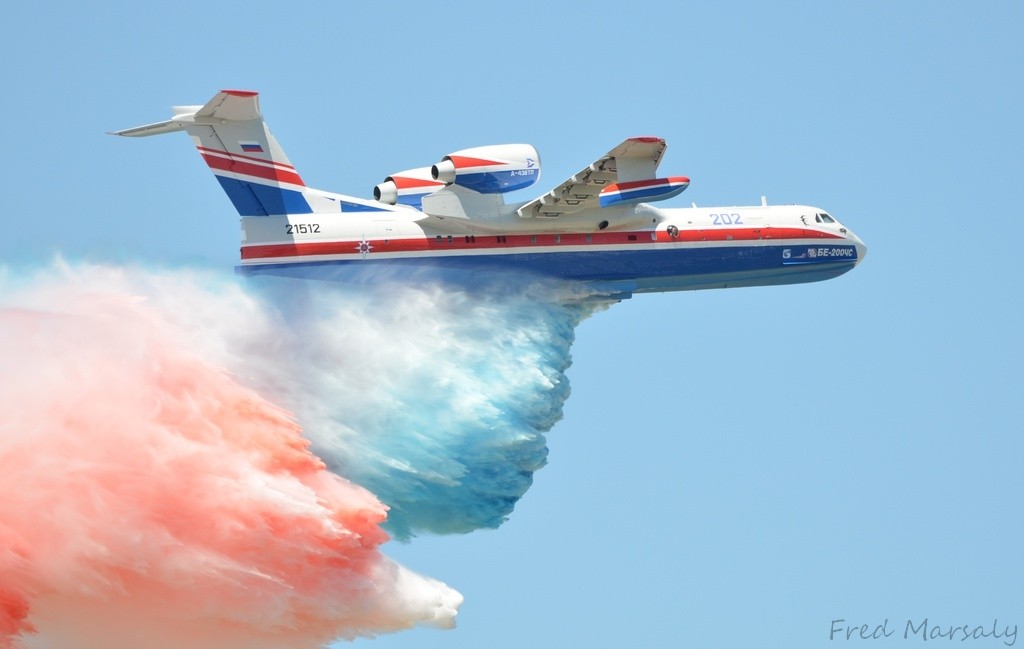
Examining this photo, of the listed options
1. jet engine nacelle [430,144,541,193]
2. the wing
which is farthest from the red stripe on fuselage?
jet engine nacelle [430,144,541,193]

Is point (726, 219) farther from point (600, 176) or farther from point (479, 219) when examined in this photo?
point (479, 219)

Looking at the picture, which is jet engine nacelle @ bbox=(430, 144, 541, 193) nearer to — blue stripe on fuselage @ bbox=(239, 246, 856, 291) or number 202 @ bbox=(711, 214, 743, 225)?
blue stripe on fuselage @ bbox=(239, 246, 856, 291)

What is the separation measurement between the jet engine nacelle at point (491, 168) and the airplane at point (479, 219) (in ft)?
0.05

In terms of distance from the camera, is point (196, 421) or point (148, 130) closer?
point (196, 421)

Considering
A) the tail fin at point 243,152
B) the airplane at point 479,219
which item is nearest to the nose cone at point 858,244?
the airplane at point 479,219

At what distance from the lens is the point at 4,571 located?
776 inches

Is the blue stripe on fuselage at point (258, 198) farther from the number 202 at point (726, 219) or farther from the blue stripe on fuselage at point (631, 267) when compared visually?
the number 202 at point (726, 219)

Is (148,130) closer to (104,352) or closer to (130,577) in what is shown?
(104,352)

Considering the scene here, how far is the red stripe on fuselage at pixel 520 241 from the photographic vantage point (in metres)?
25.5

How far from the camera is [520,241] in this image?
27078mm

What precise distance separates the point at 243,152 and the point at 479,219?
3.93 meters

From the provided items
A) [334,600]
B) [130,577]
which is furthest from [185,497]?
[334,600]

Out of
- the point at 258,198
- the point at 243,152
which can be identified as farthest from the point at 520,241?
the point at 243,152

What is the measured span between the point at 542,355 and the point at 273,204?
4967mm
